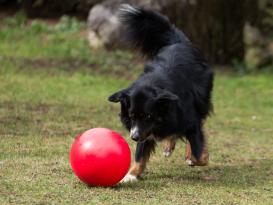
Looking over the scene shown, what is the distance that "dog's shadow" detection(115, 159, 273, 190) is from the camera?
23.5ft

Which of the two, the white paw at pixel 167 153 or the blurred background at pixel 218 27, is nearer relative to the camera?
the white paw at pixel 167 153

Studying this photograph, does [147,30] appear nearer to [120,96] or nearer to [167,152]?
[167,152]

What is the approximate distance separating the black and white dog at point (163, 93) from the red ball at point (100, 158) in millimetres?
384

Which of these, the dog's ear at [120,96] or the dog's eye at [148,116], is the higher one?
the dog's ear at [120,96]

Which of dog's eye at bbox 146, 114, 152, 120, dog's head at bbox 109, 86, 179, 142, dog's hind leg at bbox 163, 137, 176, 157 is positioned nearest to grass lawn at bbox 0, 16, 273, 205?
dog's hind leg at bbox 163, 137, 176, 157

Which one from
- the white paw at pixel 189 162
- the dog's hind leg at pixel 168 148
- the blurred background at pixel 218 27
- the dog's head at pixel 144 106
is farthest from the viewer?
the blurred background at pixel 218 27

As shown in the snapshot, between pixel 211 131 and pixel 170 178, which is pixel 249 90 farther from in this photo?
pixel 170 178

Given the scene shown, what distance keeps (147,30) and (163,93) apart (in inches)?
93.6

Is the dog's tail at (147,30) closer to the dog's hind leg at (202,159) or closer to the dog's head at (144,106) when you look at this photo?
the dog's hind leg at (202,159)

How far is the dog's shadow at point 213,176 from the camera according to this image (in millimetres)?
7171

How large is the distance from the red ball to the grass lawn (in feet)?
0.39

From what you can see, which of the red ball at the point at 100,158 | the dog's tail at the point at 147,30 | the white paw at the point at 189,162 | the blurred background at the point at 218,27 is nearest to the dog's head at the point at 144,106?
the red ball at the point at 100,158

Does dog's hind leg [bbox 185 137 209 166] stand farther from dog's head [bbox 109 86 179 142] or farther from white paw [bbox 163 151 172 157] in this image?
dog's head [bbox 109 86 179 142]

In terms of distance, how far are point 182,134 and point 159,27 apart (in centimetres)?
194
